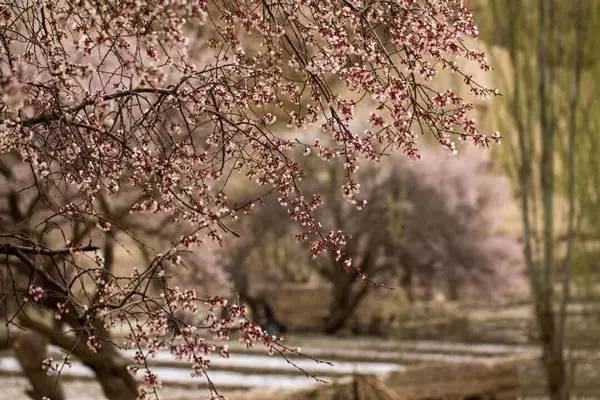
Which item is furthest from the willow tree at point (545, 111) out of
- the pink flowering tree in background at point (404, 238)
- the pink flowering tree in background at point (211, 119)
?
the pink flowering tree in background at point (404, 238)

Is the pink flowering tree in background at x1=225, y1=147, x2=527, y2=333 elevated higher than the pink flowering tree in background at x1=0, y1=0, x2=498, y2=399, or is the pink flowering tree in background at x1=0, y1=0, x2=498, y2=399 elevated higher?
the pink flowering tree in background at x1=225, y1=147, x2=527, y2=333

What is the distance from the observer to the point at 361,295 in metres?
27.3

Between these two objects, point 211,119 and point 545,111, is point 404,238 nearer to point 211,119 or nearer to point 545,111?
point 545,111

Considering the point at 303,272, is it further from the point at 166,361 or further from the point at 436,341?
the point at 166,361

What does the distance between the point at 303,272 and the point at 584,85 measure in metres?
18.1

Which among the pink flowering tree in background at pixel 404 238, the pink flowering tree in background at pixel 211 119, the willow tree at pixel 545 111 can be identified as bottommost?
the pink flowering tree in background at pixel 211 119

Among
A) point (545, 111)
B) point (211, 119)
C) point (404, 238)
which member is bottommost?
point (211, 119)

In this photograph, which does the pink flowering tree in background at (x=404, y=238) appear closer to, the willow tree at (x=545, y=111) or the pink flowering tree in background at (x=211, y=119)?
the willow tree at (x=545, y=111)

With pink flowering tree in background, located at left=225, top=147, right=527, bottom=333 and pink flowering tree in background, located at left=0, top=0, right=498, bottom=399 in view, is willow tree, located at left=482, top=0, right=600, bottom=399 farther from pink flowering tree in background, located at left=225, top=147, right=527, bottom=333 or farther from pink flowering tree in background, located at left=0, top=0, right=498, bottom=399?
pink flowering tree in background, located at left=225, top=147, right=527, bottom=333

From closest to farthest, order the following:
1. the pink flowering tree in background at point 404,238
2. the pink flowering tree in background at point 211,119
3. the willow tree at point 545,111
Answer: the pink flowering tree in background at point 211,119
the willow tree at point 545,111
the pink flowering tree in background at point 404,238

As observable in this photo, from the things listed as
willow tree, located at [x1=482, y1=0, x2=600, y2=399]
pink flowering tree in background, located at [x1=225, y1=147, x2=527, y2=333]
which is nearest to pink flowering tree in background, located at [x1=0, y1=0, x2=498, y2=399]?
willow tree, located at [x1=482, y1=0, x2=600, y2=399]

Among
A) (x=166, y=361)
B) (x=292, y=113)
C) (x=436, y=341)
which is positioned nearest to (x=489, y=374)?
(x=292, y=113)

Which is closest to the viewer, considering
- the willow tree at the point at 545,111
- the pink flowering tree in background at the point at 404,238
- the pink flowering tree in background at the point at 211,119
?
the pink flowering tree in background at the point at 211,119

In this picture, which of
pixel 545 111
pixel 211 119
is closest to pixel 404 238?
pixel 545 111
